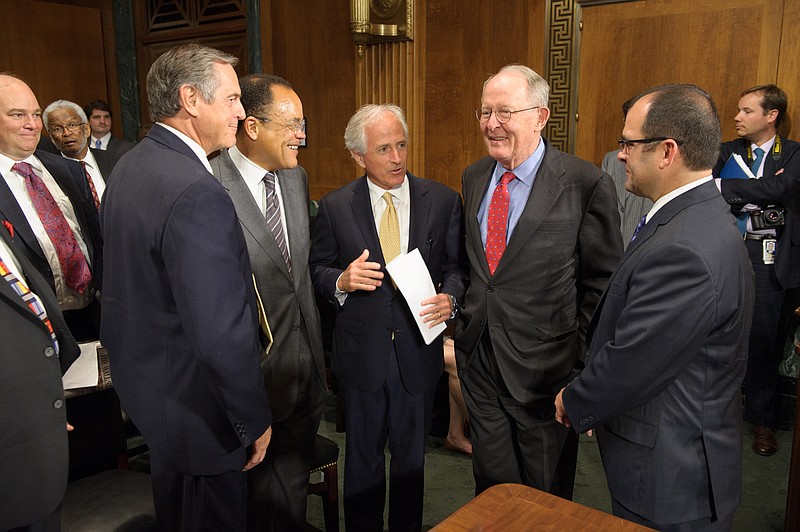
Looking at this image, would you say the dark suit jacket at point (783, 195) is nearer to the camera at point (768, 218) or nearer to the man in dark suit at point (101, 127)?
the camera at point (768, 218)

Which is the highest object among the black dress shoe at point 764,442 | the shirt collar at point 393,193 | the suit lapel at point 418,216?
the shirt collar at point 393,193

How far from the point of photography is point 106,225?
1668 millimetres

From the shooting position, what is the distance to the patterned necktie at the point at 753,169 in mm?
3537

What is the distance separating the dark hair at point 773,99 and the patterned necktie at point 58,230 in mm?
3591

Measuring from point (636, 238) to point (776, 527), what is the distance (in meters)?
1.78

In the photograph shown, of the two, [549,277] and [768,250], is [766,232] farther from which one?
[549,277]

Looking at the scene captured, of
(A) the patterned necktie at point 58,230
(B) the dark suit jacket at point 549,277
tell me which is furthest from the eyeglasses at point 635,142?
(A) the patterned necktie at point 58,230

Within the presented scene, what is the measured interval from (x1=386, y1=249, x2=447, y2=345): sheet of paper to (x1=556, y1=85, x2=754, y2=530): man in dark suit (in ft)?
2.18

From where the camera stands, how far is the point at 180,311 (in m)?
1.54

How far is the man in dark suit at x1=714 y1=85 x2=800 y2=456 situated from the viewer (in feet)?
11.2

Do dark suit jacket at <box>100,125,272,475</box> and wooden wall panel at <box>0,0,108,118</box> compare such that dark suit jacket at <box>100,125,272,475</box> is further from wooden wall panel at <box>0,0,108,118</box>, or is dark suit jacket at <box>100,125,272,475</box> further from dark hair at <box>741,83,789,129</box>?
wooden wall panel at <box>0,0,108,118</box>

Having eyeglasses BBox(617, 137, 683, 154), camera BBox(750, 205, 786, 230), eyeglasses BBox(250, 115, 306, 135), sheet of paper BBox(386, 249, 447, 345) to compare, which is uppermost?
eyeglasses BBox(250, 115, 306, 135)

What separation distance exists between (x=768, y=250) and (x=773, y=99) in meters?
0.81

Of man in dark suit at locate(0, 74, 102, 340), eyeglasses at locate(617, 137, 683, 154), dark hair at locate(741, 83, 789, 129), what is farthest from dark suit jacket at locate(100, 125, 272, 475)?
dark hair at locate(741, 83, 789, 129)
